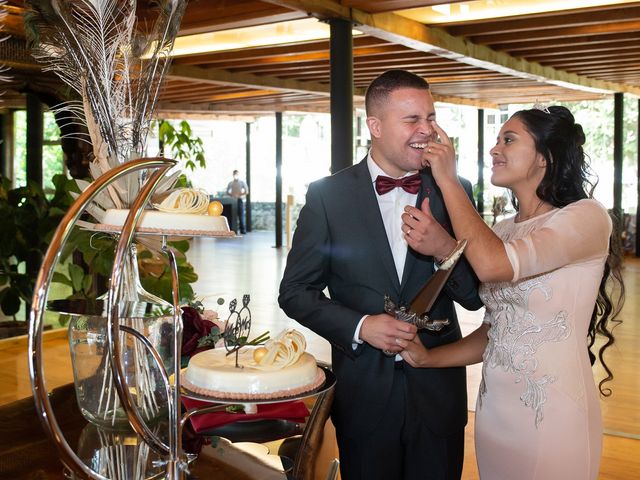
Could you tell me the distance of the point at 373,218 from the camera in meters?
2.31

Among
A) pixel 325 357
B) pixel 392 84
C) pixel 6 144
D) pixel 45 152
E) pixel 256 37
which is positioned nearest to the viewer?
pixel 392 84

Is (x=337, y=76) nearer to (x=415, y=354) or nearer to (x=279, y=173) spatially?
(x=415, y=354)

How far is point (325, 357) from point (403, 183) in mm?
4163

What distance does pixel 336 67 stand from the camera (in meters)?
6.18

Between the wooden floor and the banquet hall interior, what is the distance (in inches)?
0.6

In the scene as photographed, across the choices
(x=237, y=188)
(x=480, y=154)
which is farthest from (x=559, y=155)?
(x=237, y=188)

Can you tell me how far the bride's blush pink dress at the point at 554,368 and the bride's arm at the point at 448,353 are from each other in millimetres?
103

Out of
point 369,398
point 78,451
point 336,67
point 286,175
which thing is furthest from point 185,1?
point 286,175

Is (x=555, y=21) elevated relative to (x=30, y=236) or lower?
elevated

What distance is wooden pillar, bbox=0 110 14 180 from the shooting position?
16391mm

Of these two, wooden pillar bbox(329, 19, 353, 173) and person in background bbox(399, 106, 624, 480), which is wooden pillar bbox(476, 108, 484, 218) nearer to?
wooden pillar bbox(329, 19, 353, 173)

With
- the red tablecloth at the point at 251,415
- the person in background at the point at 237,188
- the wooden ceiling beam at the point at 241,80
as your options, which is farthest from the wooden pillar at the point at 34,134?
the red tablecloth at the point at 251,415

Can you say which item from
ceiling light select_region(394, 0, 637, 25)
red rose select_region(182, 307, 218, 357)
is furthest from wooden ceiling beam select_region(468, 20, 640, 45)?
red rose select_region(182, 307, 218, 357)

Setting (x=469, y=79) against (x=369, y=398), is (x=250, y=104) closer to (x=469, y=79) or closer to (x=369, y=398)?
(x=469, y=79)
